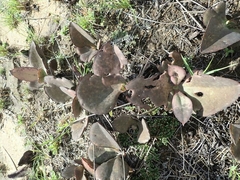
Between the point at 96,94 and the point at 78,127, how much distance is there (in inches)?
11.6

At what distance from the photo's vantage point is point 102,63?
1.72 meters

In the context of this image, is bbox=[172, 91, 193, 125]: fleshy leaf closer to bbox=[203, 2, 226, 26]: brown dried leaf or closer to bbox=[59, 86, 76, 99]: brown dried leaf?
bbox=[203, 2, 226, 26]: brown dried leaf

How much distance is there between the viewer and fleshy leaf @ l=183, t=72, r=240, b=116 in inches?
60.1

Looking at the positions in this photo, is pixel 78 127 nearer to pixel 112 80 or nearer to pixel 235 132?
pixel 112 80

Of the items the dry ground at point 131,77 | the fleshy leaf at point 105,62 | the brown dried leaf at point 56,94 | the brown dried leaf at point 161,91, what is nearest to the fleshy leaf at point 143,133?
the dry ground at point 131,77

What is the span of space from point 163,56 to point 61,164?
2.66 ft

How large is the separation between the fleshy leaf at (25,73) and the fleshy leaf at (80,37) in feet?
0.92

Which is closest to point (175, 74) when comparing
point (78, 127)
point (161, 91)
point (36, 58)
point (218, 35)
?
point (161, 91)

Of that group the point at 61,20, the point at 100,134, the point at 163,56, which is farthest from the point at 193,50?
the point at 61,20

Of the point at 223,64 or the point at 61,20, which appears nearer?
the point at 223,64

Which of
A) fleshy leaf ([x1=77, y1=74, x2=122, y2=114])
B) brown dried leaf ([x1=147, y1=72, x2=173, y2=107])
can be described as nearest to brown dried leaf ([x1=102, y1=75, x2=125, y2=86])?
fleshy leaf ([x1=77, y1=74, x2=122, y2=114])

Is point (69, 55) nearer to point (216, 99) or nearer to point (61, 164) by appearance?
point (61, 164)

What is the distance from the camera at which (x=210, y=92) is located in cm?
161

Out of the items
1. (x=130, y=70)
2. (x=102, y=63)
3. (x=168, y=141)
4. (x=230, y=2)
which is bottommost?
(x=168, y=141)
